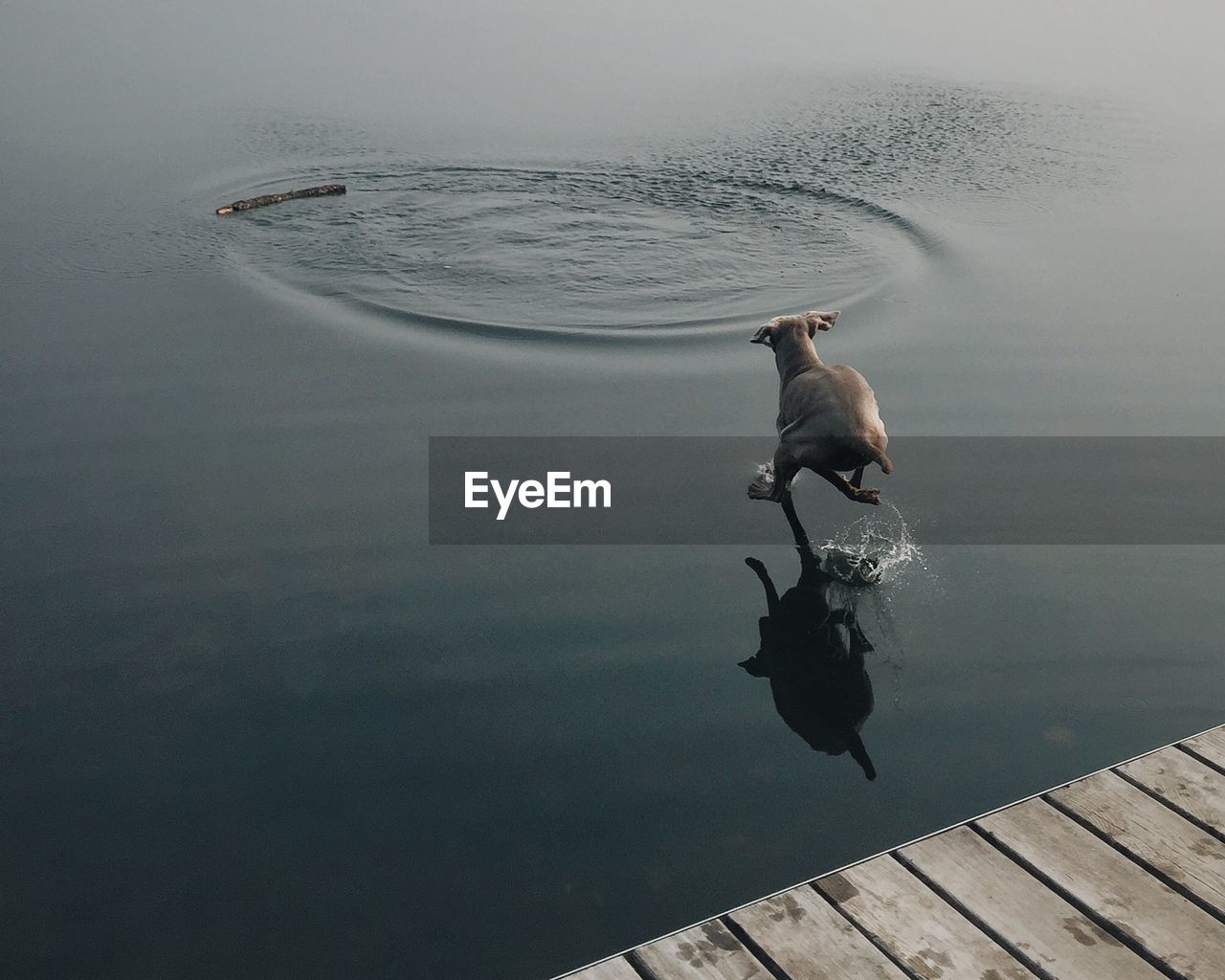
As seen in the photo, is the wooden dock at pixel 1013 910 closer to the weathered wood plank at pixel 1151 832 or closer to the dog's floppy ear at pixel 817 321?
the weathered wood plank at pixel 1151 832

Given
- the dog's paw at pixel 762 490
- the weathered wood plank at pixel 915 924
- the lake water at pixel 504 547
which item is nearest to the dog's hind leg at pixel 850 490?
the lake water at pixel 504 547

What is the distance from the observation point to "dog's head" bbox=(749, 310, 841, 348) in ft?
35.4

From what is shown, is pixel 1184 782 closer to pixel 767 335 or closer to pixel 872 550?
pixel 872 550

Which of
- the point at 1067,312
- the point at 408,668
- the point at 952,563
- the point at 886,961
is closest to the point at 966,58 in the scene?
the point at 1067,312

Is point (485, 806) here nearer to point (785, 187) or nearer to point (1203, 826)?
point (1203, 826)

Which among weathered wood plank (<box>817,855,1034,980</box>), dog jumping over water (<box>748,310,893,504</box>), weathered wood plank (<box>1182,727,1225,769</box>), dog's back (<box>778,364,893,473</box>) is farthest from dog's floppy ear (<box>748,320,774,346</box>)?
weathered wood plank (<box>817,855,1034,980</box>)

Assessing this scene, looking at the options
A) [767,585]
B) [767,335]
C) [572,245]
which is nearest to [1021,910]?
[767,585]

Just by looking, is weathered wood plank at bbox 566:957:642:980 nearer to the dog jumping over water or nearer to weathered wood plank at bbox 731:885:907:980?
weathered wood plank at bbox 731:885:907:980

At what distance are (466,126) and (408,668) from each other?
577 inches

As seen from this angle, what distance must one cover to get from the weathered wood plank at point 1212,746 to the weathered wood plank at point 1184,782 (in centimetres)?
8

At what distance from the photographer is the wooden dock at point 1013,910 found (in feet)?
19.5

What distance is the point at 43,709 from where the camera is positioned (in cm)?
795

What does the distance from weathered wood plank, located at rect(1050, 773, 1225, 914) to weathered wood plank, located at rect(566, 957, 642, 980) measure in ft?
8.75

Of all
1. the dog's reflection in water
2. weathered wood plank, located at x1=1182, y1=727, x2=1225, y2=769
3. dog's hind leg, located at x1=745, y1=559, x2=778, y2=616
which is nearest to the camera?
weathered wood plank, located at x1=1182, y1=727, x2=1225, y2=769
